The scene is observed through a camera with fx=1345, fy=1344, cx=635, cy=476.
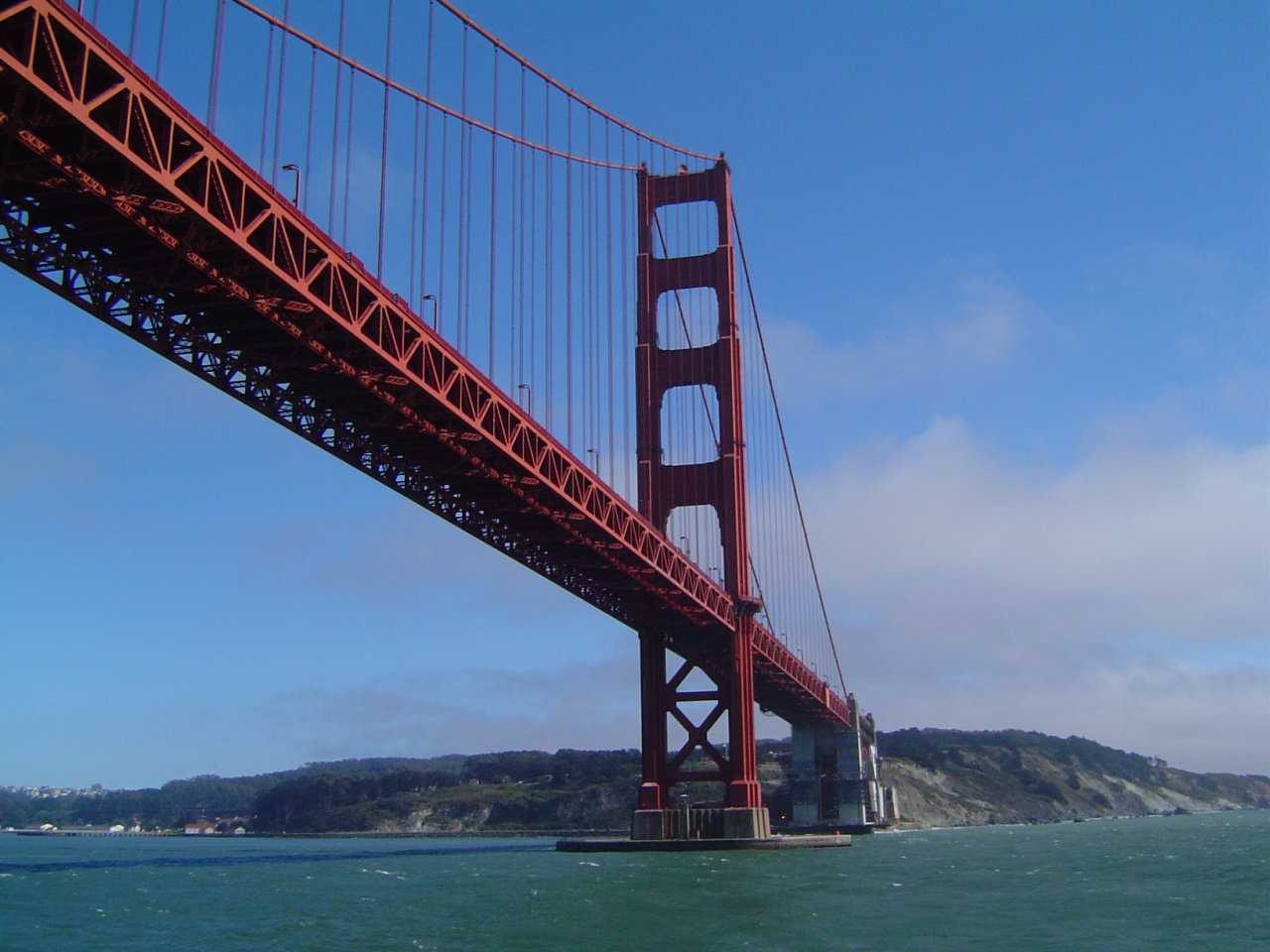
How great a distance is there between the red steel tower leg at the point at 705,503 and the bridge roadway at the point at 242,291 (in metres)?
10.3

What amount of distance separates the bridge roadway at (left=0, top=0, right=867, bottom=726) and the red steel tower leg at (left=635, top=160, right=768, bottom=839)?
10252mm

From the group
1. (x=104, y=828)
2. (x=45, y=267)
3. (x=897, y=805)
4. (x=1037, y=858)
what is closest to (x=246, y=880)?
(x=45, y=267)

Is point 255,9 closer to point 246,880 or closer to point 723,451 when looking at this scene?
point 246,880

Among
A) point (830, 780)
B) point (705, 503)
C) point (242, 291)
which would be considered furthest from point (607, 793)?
point (242, 291)

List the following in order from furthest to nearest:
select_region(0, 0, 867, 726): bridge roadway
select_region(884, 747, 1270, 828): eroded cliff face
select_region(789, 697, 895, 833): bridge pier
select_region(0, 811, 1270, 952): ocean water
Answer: select_region(884, 747, 1270, 828): eroded cliff face, select_region(789, 697, 895, 833): bridge pier, select_region(0, 811, 1270, 952): ocean water, select_region(0, 0, 867, 726): bridge roadway

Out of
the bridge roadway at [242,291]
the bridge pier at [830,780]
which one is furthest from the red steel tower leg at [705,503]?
the bridge pier at [830,780]

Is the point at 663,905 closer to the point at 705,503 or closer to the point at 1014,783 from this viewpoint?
the point at 705,503

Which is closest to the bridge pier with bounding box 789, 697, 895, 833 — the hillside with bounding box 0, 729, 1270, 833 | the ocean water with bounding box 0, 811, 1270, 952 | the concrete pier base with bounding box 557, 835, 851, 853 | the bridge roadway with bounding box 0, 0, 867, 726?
the hillside with bounding box 0, 729, 1270, 833

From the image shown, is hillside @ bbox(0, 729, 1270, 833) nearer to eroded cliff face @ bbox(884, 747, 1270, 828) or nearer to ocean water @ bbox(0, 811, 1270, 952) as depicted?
eroded cliff face @ bbox(884, 747, 1270, 828)

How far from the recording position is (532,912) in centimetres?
2283

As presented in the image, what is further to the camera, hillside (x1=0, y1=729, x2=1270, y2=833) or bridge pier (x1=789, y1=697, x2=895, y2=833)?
hillside (x1=0, y1=729, x2=1270, y2=833)

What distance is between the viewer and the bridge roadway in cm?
1495

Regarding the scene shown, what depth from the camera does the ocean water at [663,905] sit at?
19.4 metres

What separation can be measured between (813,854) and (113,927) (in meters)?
25.1
